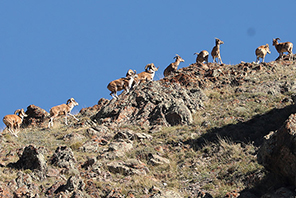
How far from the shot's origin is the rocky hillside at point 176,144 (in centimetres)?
1250

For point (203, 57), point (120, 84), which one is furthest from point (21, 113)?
point (203, 57)

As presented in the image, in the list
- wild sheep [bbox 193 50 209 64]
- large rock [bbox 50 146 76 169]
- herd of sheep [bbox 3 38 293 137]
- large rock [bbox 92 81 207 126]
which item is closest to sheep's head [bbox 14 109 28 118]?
herd of sheep [bbox 3 38 293 137]

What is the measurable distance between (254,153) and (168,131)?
5.40 meters

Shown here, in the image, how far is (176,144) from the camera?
1795cm

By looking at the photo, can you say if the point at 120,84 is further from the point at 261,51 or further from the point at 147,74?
the point at 261,51

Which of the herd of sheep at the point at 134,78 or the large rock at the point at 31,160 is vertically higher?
the herd of sheep at the point at 134,78

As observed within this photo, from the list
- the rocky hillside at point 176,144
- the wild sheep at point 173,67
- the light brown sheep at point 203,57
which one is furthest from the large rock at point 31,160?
the light brown sheep at point 203,57

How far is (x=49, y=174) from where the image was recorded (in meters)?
14.6

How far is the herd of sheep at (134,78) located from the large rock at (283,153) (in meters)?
14.8

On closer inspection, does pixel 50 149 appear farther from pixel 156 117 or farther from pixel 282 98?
pixel 282 98

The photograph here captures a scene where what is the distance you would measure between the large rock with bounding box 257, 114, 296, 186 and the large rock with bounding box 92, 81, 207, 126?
990cm

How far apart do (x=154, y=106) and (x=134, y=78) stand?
16.3 feet

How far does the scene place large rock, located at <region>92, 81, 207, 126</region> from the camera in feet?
69.6

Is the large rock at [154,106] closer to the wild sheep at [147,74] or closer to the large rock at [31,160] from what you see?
the wild sheep at [147,74]
